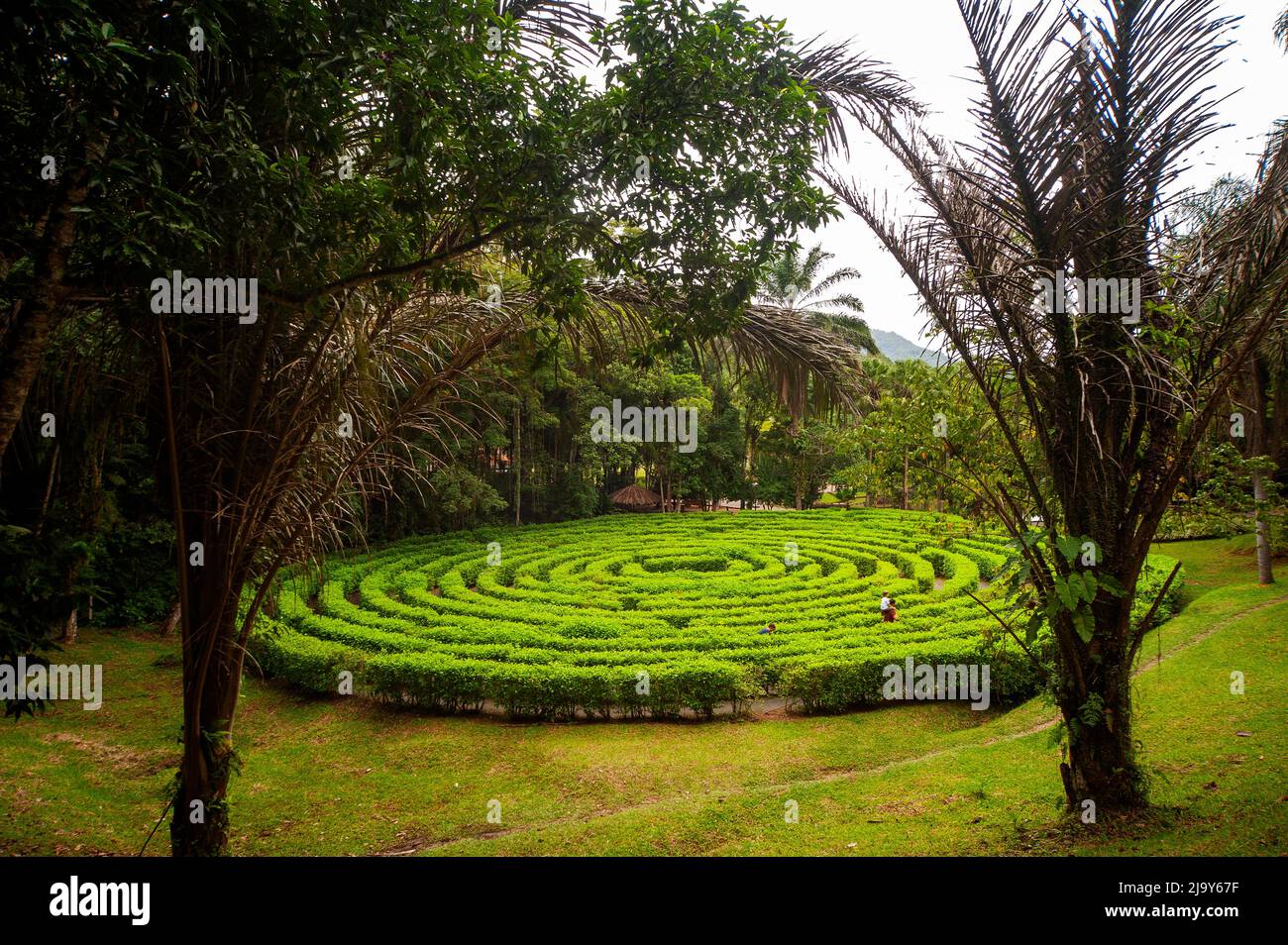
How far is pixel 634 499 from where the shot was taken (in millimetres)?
32000

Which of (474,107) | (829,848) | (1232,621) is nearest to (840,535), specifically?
(1232,621)

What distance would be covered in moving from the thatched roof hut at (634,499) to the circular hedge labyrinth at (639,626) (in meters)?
12.7

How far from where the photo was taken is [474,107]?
147 inches

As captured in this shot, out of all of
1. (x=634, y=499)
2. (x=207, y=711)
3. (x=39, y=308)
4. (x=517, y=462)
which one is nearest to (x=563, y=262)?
(x=39, y=308)

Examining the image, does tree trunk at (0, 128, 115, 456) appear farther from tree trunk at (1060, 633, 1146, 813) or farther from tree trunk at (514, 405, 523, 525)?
tree trunk at (514, 405, 523, 525)

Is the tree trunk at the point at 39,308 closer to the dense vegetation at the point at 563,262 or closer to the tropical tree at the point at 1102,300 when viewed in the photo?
the dense vegetation at the point at 563,262

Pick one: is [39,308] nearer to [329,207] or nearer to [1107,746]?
[329,207]

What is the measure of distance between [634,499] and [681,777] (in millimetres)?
25017

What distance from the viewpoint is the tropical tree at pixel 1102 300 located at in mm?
3945

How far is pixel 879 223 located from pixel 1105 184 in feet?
4.24

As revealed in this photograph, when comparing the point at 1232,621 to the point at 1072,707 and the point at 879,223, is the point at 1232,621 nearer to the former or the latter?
the point at 1072,707

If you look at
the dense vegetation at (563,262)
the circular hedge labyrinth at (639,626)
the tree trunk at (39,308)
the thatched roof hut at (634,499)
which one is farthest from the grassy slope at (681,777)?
the thatched roof hut at (634,499)

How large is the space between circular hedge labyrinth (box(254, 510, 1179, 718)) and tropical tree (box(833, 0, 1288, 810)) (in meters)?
1.09
